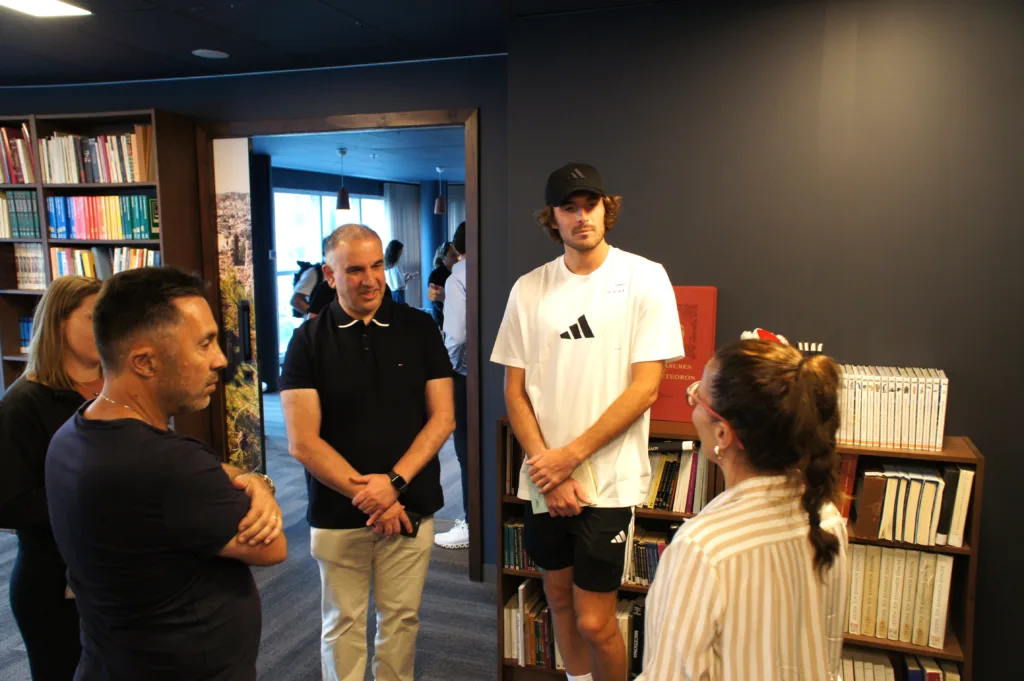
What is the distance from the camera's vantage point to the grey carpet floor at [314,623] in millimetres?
2840

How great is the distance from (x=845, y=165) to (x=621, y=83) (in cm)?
94

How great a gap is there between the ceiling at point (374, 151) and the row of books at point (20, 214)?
5.62 feet

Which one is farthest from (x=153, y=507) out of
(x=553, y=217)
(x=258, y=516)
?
(x=553, y=217)

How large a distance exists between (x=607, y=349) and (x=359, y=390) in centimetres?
78

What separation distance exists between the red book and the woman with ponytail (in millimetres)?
1489

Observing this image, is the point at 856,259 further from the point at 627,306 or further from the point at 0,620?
the point at 0,620

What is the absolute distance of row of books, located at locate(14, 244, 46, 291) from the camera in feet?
14.0

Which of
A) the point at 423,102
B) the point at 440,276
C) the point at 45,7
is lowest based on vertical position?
the point at 440,276

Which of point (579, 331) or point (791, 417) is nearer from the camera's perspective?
point (791, 417)

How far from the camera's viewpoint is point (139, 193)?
4.09 m

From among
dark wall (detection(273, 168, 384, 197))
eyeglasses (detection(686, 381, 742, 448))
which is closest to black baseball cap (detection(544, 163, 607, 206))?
eyeglasses (detection(686, 381, 742, 448))

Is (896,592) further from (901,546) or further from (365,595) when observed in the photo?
(365,595)

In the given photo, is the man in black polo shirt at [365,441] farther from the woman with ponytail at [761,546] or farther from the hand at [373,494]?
the woman with ponytail at [761,546]

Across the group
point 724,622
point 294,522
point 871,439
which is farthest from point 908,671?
point 294,522
